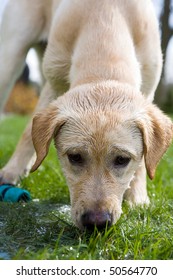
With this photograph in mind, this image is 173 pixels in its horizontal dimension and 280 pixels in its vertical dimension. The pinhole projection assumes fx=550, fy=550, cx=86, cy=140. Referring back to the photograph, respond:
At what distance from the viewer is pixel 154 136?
13.4 feet

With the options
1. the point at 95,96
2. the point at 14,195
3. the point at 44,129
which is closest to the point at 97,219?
the point at 44,129

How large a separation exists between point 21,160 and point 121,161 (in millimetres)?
2074

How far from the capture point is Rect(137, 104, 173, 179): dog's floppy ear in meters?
4.01

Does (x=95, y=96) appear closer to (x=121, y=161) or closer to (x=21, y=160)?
(x=121, y=161)

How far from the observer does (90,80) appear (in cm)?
447

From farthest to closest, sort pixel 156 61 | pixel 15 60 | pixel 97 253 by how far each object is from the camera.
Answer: pixel 15 60 → pixel 156 61 → pixel 97 253

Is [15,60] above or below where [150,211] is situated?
above

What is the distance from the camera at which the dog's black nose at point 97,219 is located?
3498mm

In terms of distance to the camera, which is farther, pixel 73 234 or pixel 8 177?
pixel 8 177

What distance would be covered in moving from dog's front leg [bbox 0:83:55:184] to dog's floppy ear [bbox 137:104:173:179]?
1.92 meters

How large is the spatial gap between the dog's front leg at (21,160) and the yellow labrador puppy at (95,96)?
11 millimetres
